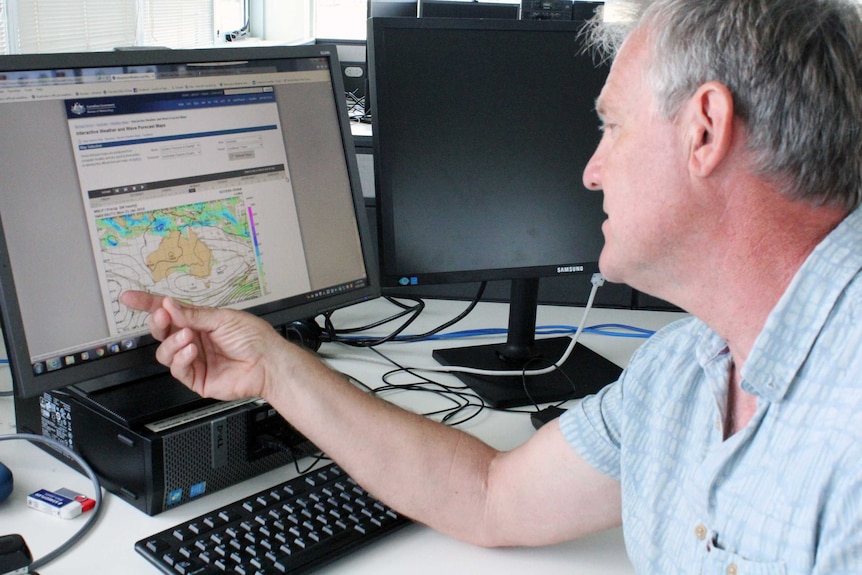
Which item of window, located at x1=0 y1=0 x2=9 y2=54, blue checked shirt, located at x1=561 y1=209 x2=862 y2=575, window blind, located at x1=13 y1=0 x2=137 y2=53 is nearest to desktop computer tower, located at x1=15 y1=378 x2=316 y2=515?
blue checked shirt, located at x1=561 y1=209 x2=862 y2=575

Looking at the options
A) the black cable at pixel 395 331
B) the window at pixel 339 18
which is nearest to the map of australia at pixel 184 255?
the black cable at pixel 395 331

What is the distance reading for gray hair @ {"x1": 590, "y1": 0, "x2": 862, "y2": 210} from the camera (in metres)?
0.82

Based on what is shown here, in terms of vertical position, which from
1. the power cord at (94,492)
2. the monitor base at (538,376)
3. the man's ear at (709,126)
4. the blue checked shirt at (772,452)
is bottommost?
the monitor base at (538,376)

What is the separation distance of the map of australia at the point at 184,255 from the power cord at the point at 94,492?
0.57 ft

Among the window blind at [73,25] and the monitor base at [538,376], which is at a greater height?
the window blind at [73,25]

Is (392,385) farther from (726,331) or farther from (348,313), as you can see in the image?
(726,331)

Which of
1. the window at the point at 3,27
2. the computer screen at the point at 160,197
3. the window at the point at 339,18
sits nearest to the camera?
the computer screen at the point at 160,197

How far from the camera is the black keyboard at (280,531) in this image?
950 mm

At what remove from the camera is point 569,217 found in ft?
4.91

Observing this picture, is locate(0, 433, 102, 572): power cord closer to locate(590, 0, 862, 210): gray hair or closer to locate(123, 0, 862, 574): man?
locate(123, 0, 862, 574): man

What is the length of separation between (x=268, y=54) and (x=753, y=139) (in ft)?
2.20

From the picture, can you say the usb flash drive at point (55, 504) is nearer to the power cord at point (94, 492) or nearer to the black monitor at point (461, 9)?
the power cord at point (94, 492)

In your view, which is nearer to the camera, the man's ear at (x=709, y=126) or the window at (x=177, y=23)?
the man's ear at (x=709, y=126)

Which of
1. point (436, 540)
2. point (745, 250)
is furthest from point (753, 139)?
point (436, 540)
